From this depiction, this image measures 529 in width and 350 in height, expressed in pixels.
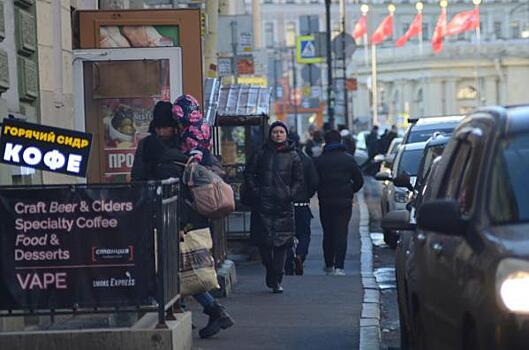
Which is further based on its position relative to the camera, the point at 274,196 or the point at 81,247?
the point at 274,196

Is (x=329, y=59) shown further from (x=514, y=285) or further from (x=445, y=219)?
(x=514, y=285)

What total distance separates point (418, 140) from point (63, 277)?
51.0ft

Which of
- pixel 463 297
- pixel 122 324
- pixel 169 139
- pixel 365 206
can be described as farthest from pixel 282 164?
pixel 365 206

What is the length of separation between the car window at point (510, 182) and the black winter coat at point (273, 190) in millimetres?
7680

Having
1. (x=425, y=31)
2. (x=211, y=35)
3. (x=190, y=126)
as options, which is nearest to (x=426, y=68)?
(x=425, y=31)

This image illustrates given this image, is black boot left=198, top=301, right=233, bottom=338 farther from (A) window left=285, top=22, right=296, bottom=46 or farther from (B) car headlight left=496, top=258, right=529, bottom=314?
(A) window left=285, top=22, right=296, bottom=46

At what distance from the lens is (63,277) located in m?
9.13

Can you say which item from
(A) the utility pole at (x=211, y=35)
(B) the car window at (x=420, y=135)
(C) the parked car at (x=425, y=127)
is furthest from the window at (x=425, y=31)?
(B) the car window at (x=420, y=135)

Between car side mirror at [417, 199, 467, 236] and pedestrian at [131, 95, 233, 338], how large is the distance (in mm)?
3423

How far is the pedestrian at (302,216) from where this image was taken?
56.3 feet

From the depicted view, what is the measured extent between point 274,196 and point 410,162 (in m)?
7.58

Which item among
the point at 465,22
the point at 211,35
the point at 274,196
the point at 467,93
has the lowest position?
the point at 274,196

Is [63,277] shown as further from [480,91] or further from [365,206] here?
[480,91]

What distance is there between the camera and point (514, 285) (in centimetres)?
661
